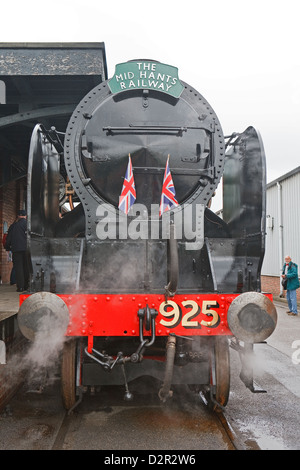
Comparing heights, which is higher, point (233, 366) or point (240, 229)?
point (240, 229)

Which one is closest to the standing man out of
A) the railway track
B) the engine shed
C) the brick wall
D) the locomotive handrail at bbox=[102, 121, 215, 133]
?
the engine shed

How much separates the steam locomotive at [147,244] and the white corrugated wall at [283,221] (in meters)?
9.06

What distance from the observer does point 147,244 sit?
3629mm

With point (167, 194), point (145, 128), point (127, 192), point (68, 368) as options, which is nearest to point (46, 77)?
point (145, 128)

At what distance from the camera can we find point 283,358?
611 centimetres

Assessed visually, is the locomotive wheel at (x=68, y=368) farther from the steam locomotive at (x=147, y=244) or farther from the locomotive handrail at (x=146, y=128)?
the locomotive handrail at (x=146, y=128)

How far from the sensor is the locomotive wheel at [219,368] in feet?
11.2

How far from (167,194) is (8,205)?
Result: 6.91m

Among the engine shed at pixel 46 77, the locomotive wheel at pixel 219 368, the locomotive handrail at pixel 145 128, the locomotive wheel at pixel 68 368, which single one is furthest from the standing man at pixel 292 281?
the locomotive wheel at pixel 68 368

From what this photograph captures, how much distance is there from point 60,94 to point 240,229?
12.1ft

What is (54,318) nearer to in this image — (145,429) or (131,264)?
(131,264)

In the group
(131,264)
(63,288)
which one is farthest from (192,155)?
(63,288)

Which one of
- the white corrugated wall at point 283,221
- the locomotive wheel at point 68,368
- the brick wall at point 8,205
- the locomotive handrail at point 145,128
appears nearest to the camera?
the locomotive wheel at point 68,368

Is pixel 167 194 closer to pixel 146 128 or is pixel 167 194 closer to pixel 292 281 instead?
pixel 146 128
